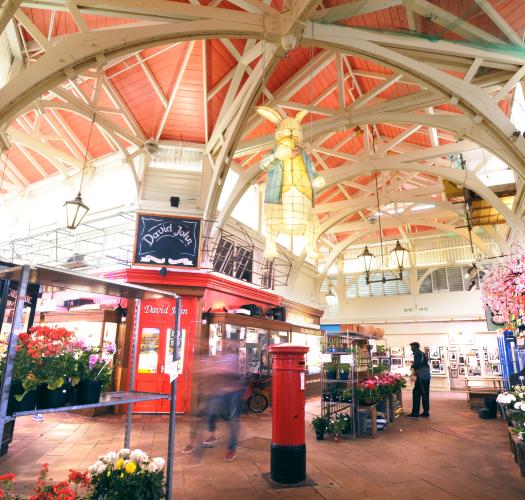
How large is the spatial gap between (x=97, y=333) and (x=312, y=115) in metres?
8.89

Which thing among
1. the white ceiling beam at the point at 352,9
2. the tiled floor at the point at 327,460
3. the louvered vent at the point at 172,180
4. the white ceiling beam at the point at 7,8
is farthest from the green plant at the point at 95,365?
the louvered vent at the point at 172,180

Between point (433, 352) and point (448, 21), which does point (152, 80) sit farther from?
point (433, 352)

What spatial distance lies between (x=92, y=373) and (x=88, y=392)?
134 millimetres

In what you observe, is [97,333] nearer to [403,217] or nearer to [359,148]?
[359,148]

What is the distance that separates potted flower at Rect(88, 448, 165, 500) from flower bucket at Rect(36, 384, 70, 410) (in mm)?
647

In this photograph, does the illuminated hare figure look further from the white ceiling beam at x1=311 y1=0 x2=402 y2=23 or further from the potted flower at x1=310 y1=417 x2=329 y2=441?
the potted flower at x1=310 y1=417 x2=329 y2=441

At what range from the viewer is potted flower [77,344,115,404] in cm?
276

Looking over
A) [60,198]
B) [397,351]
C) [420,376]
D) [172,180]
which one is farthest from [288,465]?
[397,351]

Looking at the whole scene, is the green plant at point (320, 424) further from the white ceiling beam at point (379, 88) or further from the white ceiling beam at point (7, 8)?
the white ceiling beam at point (7, 8)

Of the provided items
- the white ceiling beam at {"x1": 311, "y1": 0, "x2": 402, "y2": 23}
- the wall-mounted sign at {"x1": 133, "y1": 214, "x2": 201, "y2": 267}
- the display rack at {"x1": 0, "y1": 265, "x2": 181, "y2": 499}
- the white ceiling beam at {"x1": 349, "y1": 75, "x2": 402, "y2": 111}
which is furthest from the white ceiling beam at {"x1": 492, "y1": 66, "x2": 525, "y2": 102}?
the wall-mounted sign at {"x1": 133, "y1": 214, "x2": 201, "y2": 267}

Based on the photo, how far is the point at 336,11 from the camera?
21.5 feet

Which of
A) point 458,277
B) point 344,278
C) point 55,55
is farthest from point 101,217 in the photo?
point 458,277

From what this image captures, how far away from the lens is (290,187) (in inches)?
229

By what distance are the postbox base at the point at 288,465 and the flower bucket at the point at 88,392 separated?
272 centimetres
